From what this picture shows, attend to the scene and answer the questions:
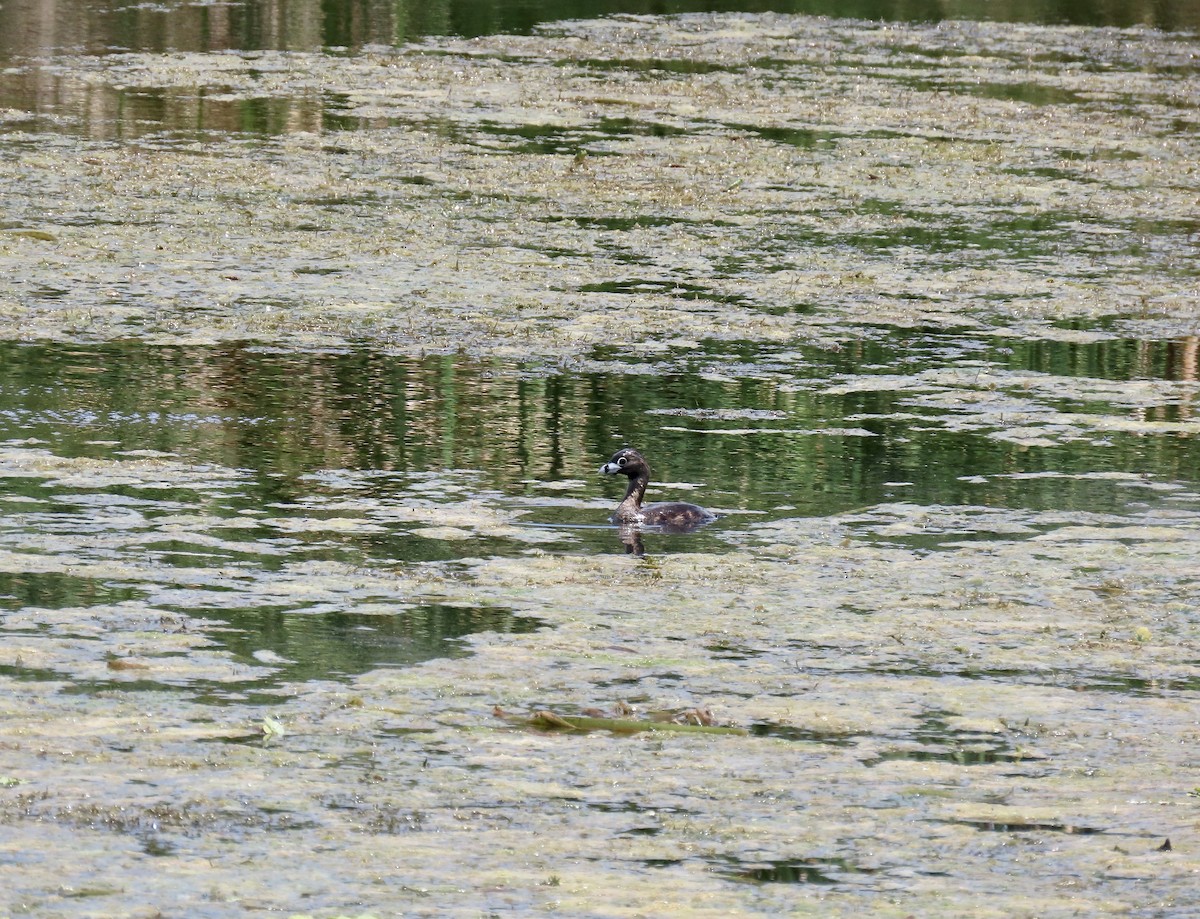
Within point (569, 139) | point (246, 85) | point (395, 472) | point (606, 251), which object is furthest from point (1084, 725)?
point (246, 85)

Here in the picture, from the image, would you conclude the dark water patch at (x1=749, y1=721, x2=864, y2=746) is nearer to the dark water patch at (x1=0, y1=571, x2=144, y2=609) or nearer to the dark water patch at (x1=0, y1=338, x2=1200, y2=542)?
the dark water patch at (x1=0, y1=338, x2=1200, y2=542)

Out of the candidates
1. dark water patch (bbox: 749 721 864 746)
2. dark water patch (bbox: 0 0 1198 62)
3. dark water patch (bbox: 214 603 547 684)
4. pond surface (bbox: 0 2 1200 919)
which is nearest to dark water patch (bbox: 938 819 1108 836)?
pond surface (bbox: 0 2 1200 919)

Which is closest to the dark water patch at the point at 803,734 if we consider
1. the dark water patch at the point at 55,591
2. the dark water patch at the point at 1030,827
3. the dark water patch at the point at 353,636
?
the dark water patch at the point at 1030,827

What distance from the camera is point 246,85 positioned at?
687 inches

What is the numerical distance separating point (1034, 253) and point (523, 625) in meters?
6.96

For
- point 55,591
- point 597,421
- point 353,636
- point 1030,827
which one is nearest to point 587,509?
point 597,421

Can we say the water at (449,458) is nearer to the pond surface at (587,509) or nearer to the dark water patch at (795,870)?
the pond surface at (587,509)

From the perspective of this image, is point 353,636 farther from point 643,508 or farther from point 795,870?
point 795,870

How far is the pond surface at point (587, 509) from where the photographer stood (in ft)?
15.8

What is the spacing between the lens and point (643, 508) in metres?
7.58

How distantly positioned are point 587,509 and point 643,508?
1.01 feet

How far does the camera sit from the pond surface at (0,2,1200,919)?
189 inches

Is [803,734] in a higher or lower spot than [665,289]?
lower

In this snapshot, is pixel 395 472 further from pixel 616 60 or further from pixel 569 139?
pixel 616 60
